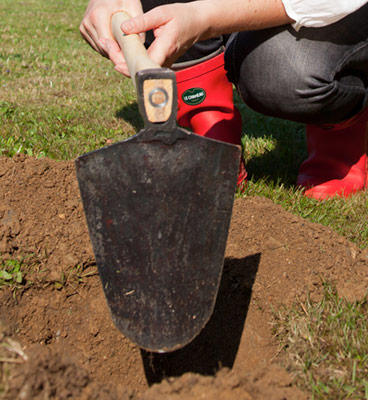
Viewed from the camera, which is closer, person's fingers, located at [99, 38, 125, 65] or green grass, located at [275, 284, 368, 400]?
green grass, located at [275, 284, 368, 400]

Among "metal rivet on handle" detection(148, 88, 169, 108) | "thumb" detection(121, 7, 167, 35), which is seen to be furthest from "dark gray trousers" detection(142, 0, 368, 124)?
"metal rivet on handle" detection(148, 88, 169, 108)

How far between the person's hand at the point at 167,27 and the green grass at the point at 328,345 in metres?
0.98

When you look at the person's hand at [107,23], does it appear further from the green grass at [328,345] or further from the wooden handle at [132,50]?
the green grass at [328,345]

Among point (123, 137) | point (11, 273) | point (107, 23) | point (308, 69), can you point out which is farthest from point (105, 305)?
point (123, 137)

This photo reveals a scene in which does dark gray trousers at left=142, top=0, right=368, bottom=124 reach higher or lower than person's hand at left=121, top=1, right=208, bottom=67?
lower

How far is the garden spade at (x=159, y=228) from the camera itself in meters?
1.39

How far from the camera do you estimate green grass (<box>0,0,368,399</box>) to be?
151 cm

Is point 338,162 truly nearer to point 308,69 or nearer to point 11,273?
point 308,69

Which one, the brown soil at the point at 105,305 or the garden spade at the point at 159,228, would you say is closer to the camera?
the garden spade at the point at 159,228

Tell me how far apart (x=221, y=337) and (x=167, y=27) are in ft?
3.63

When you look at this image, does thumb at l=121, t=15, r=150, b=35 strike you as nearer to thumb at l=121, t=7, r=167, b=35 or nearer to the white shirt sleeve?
thumb at l=121, t=7, r=167, b=35

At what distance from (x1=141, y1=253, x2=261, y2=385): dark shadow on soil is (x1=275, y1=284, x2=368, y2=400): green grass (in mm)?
172

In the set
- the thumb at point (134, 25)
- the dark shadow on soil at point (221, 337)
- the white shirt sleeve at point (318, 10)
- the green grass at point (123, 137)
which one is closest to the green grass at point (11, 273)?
the green grass at point (123, 137)

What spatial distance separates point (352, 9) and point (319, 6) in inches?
4.9
